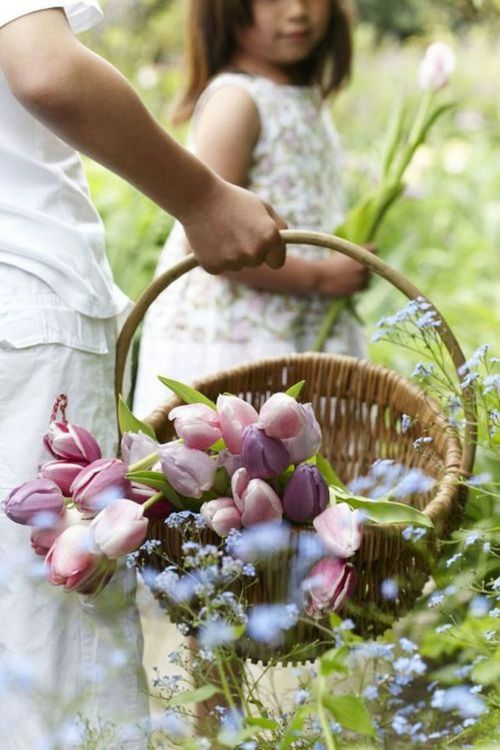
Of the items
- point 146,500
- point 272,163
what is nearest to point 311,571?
point 146,500

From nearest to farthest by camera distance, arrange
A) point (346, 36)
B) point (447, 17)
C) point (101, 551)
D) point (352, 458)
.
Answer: point (101, 551)
point (352, 458)
point (346, 36)
point (447, 17)

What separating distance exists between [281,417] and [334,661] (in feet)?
1.02

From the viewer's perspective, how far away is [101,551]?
4.02 feet

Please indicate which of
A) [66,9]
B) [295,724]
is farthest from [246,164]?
[295,724]

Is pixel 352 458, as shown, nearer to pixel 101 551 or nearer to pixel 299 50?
pixel 101 551

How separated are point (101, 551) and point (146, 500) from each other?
95mm

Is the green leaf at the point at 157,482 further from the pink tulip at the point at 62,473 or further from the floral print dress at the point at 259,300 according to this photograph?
the floral print dress at the point at 259,300

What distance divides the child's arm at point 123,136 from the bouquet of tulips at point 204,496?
261mm

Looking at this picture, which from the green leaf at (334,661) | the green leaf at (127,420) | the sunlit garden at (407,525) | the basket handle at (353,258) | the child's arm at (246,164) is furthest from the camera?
the child's arm at (246,164)

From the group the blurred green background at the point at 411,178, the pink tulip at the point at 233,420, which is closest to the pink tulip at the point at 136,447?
the pink tulip at the point at 233,420

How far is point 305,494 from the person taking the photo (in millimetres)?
1242

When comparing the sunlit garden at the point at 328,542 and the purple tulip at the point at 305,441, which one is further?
the purple tulip at the point at 305,441

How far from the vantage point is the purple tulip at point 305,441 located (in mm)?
1262

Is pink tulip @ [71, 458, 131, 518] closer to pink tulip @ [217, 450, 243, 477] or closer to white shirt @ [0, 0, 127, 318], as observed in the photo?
pink tulip @ [217, 450, 243, 477]
